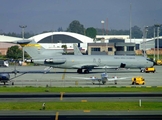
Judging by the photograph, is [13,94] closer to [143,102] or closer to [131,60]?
[143,102]

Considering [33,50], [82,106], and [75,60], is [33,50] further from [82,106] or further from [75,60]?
[82,106]

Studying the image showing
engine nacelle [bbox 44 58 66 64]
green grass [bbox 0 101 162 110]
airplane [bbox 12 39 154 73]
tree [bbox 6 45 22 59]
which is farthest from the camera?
tree [bbox 6 45 22 59]

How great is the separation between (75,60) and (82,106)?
58.3 metres

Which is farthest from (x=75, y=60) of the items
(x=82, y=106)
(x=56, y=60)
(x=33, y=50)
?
(x=82, y=106)

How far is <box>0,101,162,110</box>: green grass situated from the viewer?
42.7 metres

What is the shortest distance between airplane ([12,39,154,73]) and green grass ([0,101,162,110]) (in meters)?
53.7

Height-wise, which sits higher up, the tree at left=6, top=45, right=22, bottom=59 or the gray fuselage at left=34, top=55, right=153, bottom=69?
the tree at left=6, top=45, right=22, bottom=59

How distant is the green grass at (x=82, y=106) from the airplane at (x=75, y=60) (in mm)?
53707

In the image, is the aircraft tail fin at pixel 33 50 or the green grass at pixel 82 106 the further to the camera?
the aircraft tail fin at pixel 33 50

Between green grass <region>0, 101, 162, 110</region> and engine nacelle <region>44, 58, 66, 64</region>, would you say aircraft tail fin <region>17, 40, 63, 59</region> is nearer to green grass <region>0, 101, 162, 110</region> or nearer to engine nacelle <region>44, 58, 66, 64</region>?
engine nacelle <region>44, 58, 66, 64</region>

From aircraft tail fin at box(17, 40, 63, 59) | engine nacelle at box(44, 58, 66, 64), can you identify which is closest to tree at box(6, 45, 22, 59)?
aircraft tail fin at box(17, 40, 63, 59)

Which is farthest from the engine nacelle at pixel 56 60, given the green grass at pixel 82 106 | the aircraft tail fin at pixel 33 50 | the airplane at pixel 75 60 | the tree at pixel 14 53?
the tree at pixel 14 53

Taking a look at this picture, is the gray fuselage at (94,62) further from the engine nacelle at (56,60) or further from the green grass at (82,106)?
the green grass at (82,106)

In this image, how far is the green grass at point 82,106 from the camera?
1679 inches
